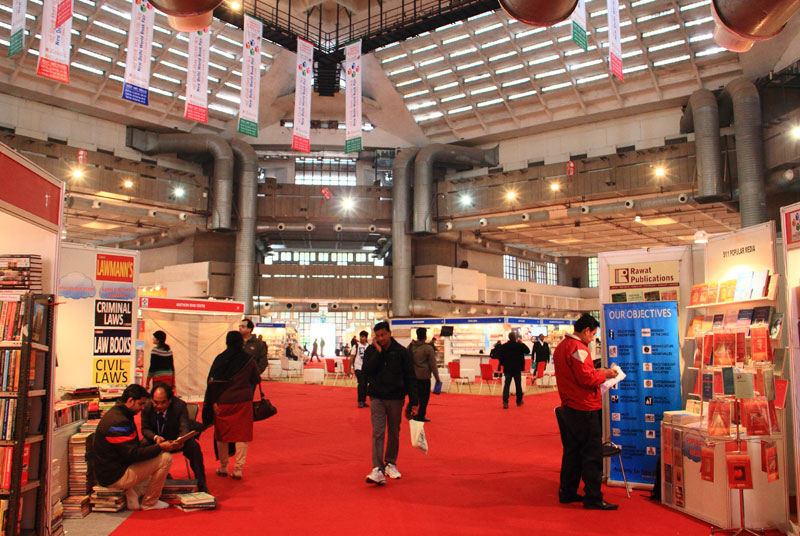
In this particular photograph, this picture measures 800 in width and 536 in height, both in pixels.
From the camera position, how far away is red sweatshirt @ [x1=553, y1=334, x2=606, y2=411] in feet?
16.8

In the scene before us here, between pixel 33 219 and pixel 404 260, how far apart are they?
24118 millimetres

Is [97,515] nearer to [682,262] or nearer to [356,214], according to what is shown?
[682,262]

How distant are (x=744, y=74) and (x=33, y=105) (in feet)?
83.1

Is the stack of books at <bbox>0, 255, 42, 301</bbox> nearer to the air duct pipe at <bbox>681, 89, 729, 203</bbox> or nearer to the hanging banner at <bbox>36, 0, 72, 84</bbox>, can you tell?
the hanging banner at <bbox>36, 0, 72, 84</bbox>

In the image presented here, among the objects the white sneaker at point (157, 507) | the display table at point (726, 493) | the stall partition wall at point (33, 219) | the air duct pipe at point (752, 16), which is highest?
the air duct pipe at point (752, 16)

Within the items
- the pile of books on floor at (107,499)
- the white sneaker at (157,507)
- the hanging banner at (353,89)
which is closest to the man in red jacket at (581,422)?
the white sneaker at (157,507)

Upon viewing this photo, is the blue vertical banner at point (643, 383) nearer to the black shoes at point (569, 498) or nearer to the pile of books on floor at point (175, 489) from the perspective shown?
the black shoes at point (569, 498)

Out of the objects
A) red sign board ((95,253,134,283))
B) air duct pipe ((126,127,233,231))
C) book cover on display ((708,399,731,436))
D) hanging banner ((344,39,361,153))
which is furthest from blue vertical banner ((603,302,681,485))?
air duct pipe ((126,127,233,231))

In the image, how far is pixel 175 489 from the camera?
5277 mm

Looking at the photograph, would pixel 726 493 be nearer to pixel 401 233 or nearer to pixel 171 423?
pixel 171 423

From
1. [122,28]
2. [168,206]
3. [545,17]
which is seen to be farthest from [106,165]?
[545,17]

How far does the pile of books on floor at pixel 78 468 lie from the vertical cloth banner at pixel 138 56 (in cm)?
926

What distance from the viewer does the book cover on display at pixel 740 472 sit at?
172 inches

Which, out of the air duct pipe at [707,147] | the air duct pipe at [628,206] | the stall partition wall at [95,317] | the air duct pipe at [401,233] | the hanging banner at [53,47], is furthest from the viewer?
the air duct pipe at [401,233]
